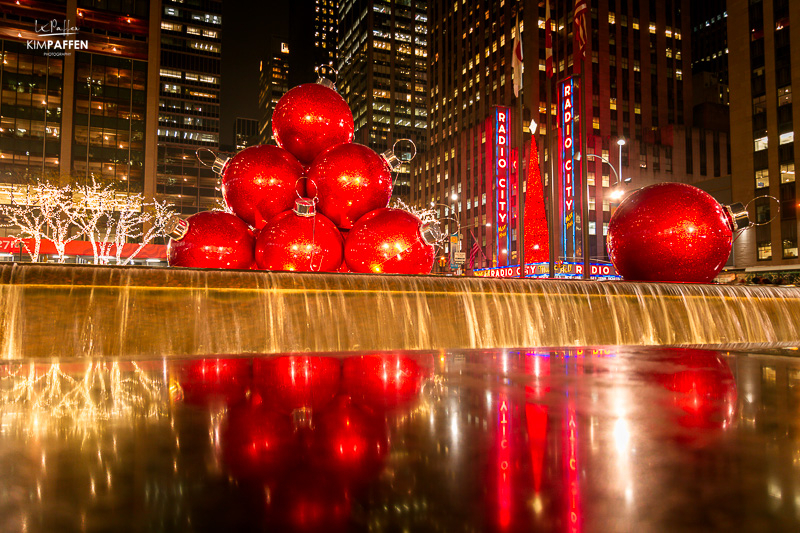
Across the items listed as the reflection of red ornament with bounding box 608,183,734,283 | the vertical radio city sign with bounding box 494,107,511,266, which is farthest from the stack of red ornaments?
the vertical radio city sign with bounding box 494,107,511,266

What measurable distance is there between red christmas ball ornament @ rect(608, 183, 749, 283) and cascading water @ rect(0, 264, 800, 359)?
1.96 ft

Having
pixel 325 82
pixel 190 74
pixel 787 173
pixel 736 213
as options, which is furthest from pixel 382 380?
pixel 190 74

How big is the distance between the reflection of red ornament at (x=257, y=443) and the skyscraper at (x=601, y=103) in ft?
198

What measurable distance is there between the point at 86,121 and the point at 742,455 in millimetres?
68799

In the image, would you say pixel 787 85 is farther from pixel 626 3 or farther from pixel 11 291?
pixel 11 291

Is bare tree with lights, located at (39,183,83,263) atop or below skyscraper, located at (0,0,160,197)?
below

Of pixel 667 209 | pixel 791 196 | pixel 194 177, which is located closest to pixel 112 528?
pixel 667 209

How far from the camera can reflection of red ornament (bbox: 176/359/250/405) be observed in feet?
8.38

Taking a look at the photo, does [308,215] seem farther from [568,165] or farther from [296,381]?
[568,165]

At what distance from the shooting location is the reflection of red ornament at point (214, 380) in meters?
2.55

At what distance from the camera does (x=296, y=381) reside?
303 centimetres

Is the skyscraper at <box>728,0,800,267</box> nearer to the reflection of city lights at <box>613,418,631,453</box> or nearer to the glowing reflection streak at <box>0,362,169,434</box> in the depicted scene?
the reflection of city lights at <box>613,418,631,453</box>

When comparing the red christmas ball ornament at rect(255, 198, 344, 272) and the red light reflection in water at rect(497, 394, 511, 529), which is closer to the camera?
the red light reflection in water at rect(497, 394, 511, 529)

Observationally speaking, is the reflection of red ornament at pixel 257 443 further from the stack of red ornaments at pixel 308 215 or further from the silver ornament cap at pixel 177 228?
the silver ornament cap at pixel 177 228
